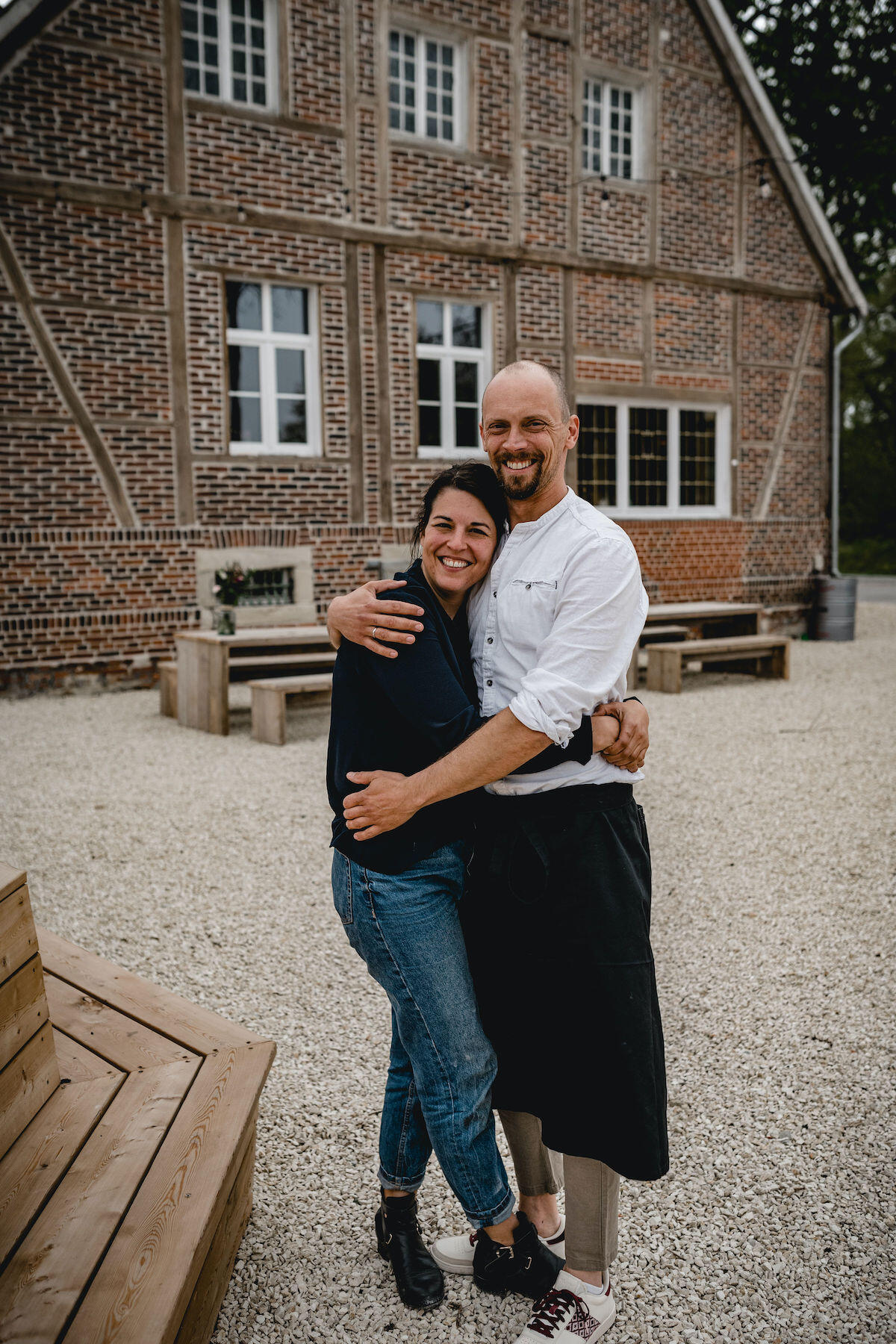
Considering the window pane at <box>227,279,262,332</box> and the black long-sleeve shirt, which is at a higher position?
the window pane at <box>227,279,262,332</box>

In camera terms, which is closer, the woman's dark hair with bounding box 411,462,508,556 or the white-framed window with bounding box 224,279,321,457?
the woman's dark hair with bounding box 411,462,508,556

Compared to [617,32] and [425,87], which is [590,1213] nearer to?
[425,87]

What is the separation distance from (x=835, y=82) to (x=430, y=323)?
9.73 m

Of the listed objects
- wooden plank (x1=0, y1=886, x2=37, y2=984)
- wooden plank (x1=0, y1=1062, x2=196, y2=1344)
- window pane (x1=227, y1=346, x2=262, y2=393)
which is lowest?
wooden plank (x1=0, y1=1062, x2=196, y2=1344)

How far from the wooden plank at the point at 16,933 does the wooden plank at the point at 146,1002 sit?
1.83ft

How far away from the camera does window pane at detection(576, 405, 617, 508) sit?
12.3 m

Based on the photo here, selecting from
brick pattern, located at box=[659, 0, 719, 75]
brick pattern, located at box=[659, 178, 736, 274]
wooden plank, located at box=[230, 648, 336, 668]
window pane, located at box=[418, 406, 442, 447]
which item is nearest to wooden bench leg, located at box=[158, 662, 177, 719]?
A: wooden plank, located at box=[230, 648, 336, 668]

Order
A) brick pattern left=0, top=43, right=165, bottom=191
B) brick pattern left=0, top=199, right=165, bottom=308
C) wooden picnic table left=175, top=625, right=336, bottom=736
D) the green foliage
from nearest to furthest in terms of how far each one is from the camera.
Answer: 1. wooden picnic table left=175, top=625, right=336, bottom=736
2. brick pattern left=0, top=43, right=165, bottom=191
3. brick pattern left=0, top=199, right=165, bottom=308
4. the green foliage

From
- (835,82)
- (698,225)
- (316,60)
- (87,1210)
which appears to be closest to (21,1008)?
(87,1210)

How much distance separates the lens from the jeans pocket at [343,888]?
1.94 meters

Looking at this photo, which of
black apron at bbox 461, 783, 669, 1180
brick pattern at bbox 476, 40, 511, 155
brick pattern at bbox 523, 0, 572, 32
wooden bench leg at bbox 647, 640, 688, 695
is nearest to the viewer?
black apron at bbox 461, 783, 669, 1180

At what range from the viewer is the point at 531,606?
1.95m

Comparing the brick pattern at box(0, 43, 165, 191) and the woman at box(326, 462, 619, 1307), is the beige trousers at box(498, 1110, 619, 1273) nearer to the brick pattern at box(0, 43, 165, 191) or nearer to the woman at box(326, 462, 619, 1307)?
the woman at box(326, 462, 619, 1307)

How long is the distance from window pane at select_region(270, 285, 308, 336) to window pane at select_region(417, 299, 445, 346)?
4.40 feet
